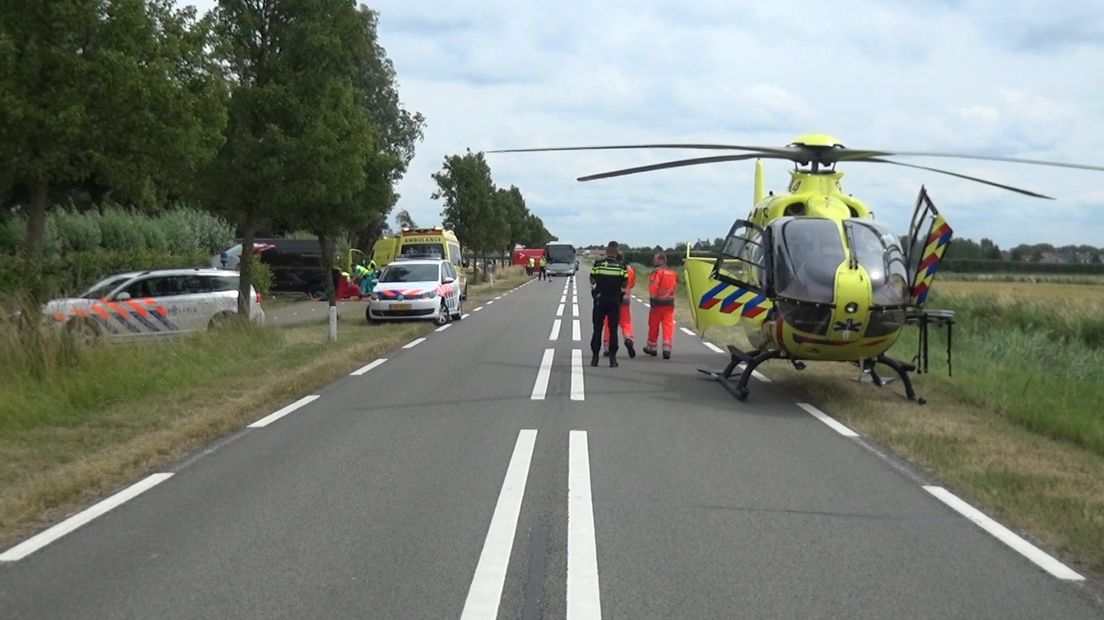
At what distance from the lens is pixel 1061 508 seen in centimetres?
707

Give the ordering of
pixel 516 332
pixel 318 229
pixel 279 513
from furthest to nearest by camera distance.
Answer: pixel 318 229
pixel 516 332
pixel 279 513

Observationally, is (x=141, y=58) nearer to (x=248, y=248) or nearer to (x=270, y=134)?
(x=270, y=134)

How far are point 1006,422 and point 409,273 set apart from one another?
1776 centimetres

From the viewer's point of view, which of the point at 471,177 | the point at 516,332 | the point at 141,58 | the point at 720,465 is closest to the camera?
the point at 720,465

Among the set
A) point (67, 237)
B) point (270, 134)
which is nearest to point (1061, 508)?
point (270, 134)

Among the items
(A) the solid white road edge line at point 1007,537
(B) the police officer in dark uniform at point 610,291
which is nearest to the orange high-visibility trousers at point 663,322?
(B) the police officer in dark uniform at point 610,291

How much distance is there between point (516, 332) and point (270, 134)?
22.7ft

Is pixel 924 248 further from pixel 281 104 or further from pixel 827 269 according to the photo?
pixel 281 104

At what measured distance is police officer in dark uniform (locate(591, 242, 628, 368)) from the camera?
16.1 m

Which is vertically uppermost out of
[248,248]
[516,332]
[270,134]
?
[270,134]

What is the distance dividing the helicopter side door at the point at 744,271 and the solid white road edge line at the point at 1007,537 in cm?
537

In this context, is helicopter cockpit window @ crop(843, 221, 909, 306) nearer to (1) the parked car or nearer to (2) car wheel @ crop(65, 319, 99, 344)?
(2) car wheel @ crop(65, 319, 99, 344)

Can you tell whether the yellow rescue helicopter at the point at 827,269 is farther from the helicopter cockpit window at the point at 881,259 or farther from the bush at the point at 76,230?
the bush at the point at 76,230

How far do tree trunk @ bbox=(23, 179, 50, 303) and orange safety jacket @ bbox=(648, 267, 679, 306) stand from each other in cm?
934
